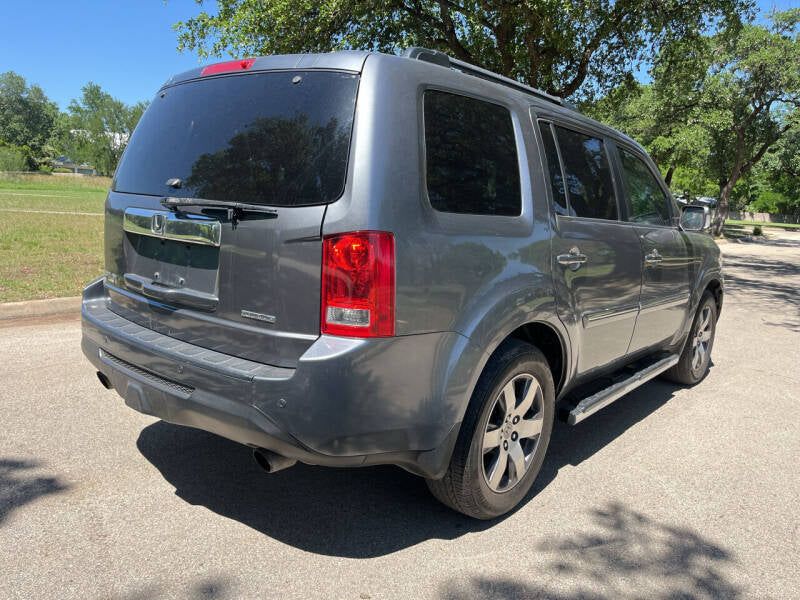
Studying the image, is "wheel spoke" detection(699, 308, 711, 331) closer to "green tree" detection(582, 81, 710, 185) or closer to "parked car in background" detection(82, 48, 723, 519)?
"parked car in background" detection(82, 48, 723, 519)

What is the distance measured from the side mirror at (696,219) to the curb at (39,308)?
20.2 ft

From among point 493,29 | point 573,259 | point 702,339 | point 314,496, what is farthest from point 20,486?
point 493,29

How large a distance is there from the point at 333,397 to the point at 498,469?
108 centimetres

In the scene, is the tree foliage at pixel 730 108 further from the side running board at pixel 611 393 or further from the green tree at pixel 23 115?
the green tree at pixel 23 115

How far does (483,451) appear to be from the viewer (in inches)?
109

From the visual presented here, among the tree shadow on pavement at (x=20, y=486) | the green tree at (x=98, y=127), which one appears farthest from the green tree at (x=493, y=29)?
the green tree at (x=98, y=127)

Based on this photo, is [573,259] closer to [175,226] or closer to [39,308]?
[175,226]

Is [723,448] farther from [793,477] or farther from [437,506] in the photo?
[437,506]

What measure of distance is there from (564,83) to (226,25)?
8.00 m

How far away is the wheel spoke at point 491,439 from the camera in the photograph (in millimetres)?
2795

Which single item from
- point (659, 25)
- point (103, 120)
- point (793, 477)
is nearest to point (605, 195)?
point (793, 477)

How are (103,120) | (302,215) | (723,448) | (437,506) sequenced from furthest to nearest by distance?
(103,120), (723,448), (437,506), (302,215)

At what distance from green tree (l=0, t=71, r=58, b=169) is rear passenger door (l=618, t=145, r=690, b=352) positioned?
120756 mm

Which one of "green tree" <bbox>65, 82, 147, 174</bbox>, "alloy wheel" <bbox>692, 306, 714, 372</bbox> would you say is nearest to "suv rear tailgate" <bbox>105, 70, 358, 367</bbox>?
"alloy wheel" <bbox>692, 306, 714, 372</bbox>
